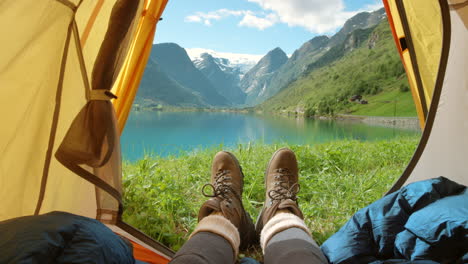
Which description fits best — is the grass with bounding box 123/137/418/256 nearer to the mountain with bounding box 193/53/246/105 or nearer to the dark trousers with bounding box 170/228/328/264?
the dark trousers with bounding box 170/228/328/264

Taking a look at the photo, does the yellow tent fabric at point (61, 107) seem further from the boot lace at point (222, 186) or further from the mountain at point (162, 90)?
the mountain at point (162, 90)

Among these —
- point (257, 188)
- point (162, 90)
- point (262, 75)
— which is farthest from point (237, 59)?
point (257, 188)

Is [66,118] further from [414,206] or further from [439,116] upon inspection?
[439,116]

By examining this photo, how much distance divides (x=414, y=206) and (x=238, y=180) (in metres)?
0.91

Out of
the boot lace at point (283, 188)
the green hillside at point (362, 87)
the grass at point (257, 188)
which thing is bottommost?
the grass at point (257, 188)

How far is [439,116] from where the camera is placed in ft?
4.11

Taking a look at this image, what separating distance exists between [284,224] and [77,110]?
940mm

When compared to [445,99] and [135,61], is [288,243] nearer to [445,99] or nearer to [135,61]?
[445,99]

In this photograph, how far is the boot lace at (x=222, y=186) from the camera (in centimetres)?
140

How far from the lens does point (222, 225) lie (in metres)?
1.08

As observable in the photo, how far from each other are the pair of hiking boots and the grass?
271 mm

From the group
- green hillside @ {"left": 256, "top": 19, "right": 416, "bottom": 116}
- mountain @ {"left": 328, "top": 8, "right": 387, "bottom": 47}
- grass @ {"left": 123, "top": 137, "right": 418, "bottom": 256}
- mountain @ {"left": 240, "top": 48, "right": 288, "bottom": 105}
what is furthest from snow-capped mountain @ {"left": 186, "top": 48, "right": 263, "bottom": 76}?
grass @ {"left": 123, "top": 137, "right": 418, "bottom": 256}

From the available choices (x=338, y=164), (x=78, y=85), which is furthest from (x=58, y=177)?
(x=338, y=164)

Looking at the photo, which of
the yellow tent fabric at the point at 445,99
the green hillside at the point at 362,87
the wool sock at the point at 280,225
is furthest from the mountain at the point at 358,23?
the wool sock at the point at 280,225
